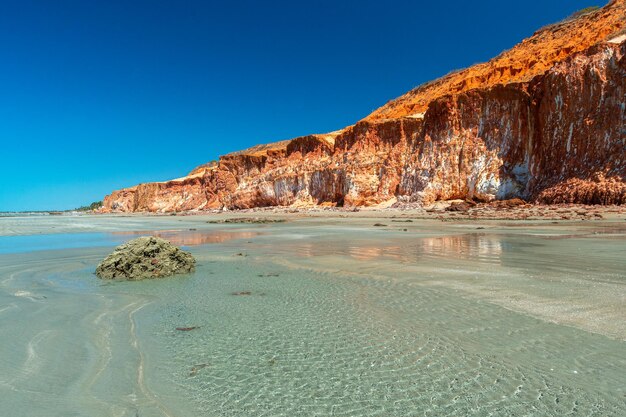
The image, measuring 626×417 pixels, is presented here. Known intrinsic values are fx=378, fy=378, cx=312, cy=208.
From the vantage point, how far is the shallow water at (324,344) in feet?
7.75

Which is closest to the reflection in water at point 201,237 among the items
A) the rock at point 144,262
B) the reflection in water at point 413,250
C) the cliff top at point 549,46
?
the reflection in water at point 413,250

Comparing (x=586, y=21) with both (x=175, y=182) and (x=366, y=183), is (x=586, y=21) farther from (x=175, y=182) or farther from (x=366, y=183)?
(x=175, y=182)

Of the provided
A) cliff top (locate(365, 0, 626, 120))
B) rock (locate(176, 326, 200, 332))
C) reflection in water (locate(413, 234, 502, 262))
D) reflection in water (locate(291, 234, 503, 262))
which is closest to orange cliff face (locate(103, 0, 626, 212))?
cliff top (locate(365, 0, 626, 120))

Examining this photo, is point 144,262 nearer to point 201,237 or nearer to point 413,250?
point 413,250

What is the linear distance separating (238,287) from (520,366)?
4114 mm

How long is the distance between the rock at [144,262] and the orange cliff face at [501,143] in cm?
2407

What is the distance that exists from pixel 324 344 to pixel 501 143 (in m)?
32.4

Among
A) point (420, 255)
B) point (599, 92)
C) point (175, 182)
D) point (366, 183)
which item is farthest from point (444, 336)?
point (175, 182)

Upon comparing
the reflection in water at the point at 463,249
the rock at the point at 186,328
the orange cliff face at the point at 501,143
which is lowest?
the reflection in water at the point at 463,249

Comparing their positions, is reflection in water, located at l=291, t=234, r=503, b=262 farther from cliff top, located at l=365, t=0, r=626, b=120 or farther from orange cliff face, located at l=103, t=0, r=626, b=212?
cliff top, located at l=365, t=0, r=626, b=120

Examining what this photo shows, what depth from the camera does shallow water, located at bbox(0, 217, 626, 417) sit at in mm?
2363

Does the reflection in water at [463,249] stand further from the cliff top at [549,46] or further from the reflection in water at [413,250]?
the cliff top at [549,46]

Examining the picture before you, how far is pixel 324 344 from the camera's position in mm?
3357

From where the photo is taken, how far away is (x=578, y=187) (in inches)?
925
